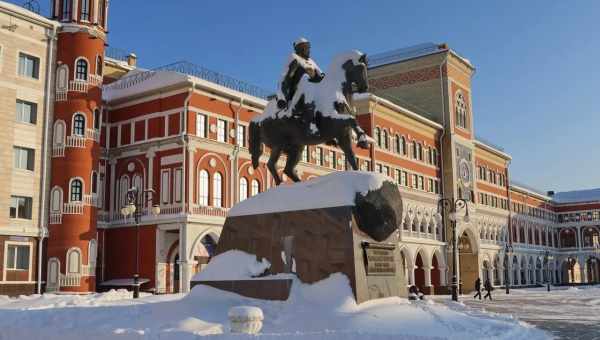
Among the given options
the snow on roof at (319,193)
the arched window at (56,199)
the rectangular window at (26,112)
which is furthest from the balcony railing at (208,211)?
the snow on roof at (319,193)

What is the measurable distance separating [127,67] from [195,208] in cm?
1368

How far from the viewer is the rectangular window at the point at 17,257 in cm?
2938

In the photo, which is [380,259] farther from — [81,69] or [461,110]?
[461,110]

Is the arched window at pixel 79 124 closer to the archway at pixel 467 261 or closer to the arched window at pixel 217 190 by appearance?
the arched window at pixel 217 190

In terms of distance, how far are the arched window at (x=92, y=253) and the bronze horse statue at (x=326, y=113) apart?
67.7 feet

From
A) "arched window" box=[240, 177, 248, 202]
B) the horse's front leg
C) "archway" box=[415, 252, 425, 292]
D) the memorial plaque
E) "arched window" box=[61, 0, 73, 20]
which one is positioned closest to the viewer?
the memorial plaque

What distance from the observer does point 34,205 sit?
30891 mm

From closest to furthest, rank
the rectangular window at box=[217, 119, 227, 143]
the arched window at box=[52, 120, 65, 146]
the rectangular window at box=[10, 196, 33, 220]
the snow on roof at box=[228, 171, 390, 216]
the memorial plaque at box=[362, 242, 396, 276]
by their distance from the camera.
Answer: the memorial plaque at box=[362, 242, 396, 276] → the snow on roof at box=[228, 171, 390, 216] → the rectangular window at box=[10, 196, 33, 220] → the arched window at box=[52, 120, 65, 146] → the rectangular window at box=[217, 119, 227, 143]

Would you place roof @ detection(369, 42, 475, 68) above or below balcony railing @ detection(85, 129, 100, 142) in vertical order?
above

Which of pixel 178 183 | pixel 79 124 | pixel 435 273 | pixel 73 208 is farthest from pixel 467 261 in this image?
pixel 79 124

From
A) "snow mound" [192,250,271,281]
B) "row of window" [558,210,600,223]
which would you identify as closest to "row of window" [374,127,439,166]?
"snow mound" [192,250,271,281]

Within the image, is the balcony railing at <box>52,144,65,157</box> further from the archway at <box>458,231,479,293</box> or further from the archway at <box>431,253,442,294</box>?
the archway at <box>458,231,479,293</box>

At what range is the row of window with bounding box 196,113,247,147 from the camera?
109 ft

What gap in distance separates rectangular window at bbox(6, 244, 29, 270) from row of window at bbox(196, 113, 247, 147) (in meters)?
10.1
